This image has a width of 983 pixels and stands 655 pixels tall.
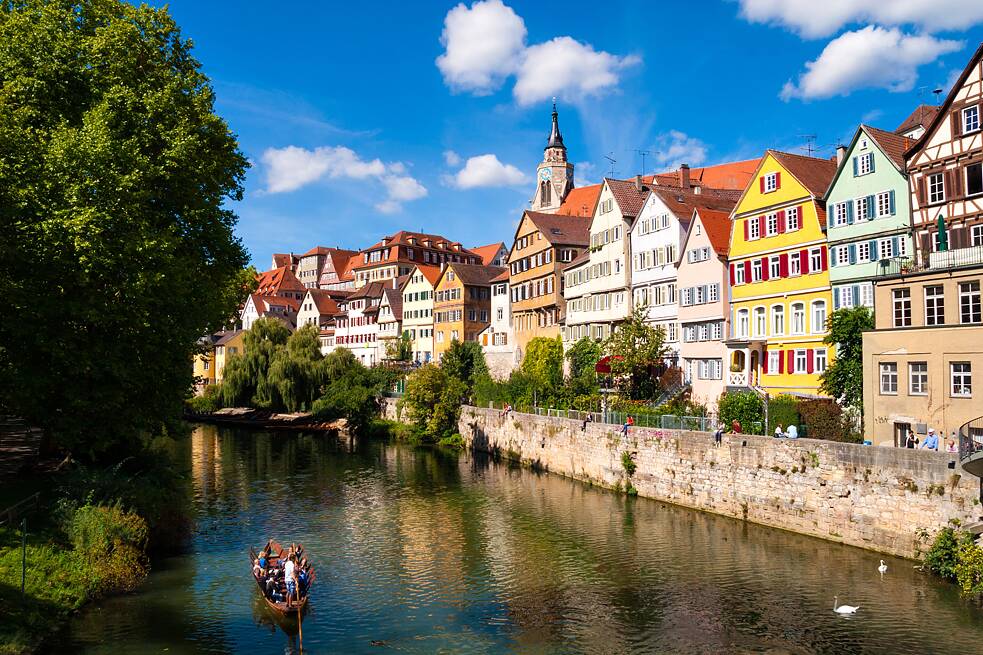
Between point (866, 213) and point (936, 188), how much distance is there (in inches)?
132

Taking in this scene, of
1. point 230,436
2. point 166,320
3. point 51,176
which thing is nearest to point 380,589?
point 166,320

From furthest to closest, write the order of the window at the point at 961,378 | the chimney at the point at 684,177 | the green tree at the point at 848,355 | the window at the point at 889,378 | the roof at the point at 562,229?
the roof at the point at 562,229
the chimney at the point at 684,177
the green tree at the point at 848,355
the window at the point at 889,378
the window at the point at 961,378

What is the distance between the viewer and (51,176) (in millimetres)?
20375

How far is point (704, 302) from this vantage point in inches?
1639

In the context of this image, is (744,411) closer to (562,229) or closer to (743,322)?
(743,322)

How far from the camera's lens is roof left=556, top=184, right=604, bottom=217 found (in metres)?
97.8

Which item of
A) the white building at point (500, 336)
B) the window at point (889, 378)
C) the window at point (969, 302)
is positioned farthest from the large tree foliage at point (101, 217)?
the white building at point (500, 336)

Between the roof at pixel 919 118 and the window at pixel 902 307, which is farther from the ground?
the roof at pixel 919 118

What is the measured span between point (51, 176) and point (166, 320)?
197 inches

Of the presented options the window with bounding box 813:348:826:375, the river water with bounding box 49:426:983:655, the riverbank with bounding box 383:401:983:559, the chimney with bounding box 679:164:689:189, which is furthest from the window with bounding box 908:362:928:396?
the chimney with bounding box 679:164:689:189


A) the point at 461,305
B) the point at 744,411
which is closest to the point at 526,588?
the point at 744,411

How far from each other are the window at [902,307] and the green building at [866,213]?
364cm

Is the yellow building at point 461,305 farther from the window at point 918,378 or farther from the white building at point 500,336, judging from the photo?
the window at point 918,378

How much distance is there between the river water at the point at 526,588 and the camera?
58.3 ft
